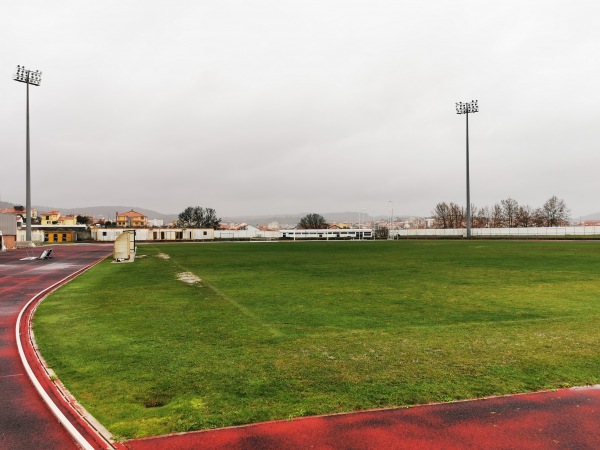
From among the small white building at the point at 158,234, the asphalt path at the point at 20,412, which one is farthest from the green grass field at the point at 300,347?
the small white building at the point at 158,234

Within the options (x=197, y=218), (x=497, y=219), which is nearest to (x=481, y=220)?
(x=497, y=219)

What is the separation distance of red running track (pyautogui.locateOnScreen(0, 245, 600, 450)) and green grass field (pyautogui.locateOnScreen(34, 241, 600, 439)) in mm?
278

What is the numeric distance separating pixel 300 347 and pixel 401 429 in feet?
13.0

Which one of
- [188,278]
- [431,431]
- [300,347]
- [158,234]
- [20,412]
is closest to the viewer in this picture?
[431,431]

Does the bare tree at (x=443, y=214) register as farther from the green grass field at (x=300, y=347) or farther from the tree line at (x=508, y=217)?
the green grass field at (x=300, y=347)

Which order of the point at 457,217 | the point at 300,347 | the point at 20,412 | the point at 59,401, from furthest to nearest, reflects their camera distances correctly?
the point at 457,217, the point at 300,347, the point at 59,401, the point at 20,412

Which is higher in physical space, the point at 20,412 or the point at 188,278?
the point at 188,278

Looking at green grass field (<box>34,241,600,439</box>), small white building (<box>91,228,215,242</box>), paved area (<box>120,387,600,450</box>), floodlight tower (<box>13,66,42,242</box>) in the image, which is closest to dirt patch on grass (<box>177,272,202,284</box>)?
green grass field (<box>34,241,600,439</box>)

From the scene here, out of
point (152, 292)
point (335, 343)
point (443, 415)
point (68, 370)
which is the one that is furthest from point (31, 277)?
point (443, 415)

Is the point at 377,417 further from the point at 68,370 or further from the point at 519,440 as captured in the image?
the point at 68,370

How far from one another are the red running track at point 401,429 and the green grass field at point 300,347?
28 centimetres

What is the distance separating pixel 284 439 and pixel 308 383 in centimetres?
180

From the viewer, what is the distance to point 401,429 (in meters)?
5.56

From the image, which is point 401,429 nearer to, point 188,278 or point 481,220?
point 188,278
